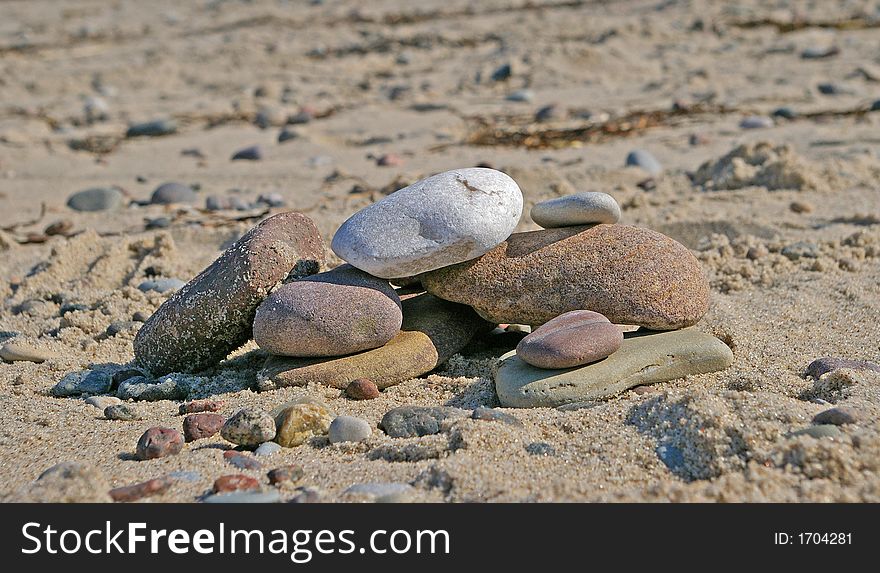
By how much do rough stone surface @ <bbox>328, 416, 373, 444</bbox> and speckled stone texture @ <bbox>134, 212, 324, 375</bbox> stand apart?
828mm

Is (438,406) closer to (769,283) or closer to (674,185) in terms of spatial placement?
(769,283)

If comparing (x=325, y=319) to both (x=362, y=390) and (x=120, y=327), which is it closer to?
(x=362, y=390)

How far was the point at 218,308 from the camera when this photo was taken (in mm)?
3543

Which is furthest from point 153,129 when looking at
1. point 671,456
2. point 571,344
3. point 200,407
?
point 671,456

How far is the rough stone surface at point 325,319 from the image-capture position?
338 cm

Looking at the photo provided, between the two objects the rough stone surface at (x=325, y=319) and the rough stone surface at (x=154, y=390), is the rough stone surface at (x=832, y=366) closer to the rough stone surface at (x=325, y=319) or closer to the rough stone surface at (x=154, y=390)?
the rough stone surface at (x=325, y=319)

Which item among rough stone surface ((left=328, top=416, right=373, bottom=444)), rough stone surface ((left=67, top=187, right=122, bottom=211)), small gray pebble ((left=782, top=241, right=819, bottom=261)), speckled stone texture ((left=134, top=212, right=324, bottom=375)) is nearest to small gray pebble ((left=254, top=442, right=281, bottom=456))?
rough stone surface ((left=328, top=416, right=373, bottom=444))

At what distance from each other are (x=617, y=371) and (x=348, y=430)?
903 millimetres

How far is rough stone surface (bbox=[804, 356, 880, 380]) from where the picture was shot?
10.2ft

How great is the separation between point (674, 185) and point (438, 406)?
11.3 ft

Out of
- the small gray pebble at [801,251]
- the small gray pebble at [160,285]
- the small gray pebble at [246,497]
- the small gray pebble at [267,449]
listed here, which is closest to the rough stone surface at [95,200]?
the small gray pebble at [160,285]

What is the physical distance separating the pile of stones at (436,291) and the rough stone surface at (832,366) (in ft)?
0.94

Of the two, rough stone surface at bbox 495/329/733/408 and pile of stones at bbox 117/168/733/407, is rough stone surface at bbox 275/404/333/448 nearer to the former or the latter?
pile of stones at bbox 117/168/733/407
